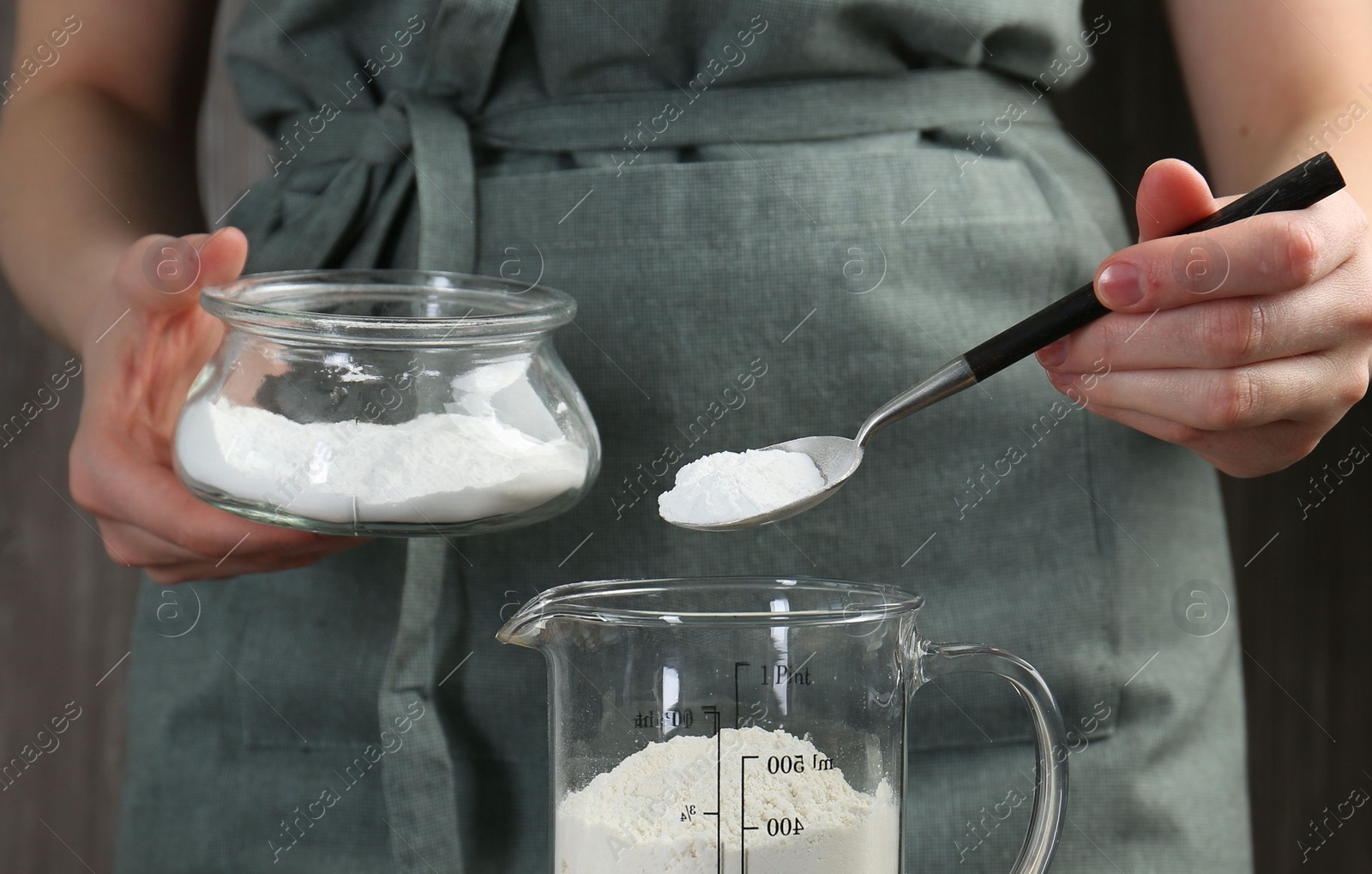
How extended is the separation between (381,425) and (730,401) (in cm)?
19

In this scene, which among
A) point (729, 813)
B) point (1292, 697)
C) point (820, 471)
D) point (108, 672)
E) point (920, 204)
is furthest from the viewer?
point (108, 672)

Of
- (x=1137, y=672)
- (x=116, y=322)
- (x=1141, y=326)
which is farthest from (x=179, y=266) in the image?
(x=1137, y=672)

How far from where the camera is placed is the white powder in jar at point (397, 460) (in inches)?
17.6

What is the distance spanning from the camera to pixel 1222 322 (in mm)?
434

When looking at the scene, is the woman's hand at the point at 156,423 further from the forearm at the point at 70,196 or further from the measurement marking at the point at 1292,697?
the measurement marking at the point at 1292,697

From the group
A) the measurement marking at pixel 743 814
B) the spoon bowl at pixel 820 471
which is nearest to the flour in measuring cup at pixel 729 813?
the measurement marking at pixel 743 814

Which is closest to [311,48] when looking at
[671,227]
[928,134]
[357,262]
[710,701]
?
[357,262]

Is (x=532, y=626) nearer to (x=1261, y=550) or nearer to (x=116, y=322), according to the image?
(x=116, y=322)

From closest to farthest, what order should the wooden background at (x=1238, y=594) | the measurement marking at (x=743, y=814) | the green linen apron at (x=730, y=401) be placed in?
1. the measurement marking at (x=743, y=814)
2. the green linen apron at (x=730, y=401)
3. the wooden background at (x=1238, y=594)

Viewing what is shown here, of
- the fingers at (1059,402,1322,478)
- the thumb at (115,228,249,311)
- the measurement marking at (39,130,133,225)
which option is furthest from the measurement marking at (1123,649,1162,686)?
the measurement marking at (39,130,133,225)

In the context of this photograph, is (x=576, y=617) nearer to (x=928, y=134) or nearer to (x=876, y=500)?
(x=876, y=500)

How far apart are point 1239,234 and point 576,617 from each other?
10.7 inches

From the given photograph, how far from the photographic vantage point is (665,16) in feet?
1.90

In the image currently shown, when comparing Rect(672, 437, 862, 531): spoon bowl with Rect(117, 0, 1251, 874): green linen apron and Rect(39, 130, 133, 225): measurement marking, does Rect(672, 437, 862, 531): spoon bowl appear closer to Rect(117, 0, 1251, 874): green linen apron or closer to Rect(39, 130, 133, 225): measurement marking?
Rect(117, 0, 1251, 874): green linen apron
